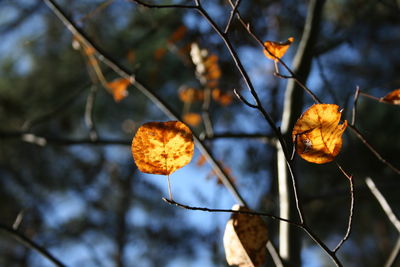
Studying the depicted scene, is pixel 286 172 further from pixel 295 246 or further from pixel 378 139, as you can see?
pixel 378 139

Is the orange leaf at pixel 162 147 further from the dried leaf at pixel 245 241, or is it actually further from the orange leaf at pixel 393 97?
the orange leaf at pixel 393 97

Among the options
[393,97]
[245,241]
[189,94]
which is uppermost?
[189,94]

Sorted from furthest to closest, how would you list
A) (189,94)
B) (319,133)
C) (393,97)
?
(189,94) → (393,97) → (319,133)

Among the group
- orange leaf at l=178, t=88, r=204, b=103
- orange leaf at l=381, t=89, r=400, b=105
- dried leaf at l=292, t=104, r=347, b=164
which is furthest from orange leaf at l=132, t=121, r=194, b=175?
orange leaf at l=178, t=88, r=204, b=103

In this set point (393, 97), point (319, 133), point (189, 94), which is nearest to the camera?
point (319, 133)

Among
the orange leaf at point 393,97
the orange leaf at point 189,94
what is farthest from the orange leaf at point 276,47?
the orange leaf at point 189,94

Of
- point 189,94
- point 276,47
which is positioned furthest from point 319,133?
point 189,94

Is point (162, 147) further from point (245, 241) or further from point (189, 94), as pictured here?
point (189, 94)

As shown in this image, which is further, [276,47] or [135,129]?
[135,129]

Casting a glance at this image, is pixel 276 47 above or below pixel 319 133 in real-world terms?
above

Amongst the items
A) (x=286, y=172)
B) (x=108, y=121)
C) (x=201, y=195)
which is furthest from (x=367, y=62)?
(x=286, y=172)
